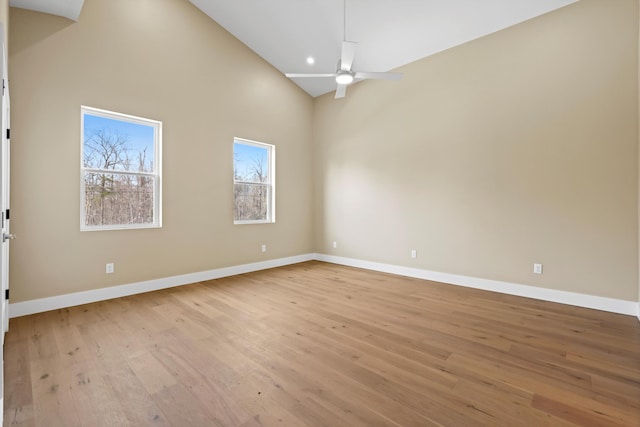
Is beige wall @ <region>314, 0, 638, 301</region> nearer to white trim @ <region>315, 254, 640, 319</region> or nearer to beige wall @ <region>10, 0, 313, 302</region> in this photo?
white trim @ <region>315, 254, 640, 319</region>

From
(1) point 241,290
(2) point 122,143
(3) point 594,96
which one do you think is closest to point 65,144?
(2) point 122,143

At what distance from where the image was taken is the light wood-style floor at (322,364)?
1.65 m

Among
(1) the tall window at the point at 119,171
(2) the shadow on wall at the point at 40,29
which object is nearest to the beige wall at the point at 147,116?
(2) the shadow on wall at the point at 40,29

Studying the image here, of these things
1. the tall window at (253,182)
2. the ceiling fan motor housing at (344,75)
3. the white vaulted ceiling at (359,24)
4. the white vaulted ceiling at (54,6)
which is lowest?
the tall window at (253,182)

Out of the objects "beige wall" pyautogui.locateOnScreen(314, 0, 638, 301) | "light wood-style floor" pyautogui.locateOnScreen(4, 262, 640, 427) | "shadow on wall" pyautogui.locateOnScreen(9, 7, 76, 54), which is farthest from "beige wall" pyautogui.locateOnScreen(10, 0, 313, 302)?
"beige wall" pyautogui.locateOnScreen(314, 0, 638, 301)

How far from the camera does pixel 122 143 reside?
381 cm

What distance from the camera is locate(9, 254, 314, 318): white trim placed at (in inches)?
Result: 121

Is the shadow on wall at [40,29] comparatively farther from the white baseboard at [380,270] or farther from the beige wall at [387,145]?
the white baseboard at [380,270]

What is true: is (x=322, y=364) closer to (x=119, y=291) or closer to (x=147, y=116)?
(x=119, y=291)

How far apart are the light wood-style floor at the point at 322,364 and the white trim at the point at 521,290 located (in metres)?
0.15

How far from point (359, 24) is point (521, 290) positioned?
4.21m

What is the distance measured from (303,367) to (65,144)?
3.53 meters

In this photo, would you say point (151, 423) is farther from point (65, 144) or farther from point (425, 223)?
point (425, 223)

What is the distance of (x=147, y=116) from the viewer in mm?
3912
